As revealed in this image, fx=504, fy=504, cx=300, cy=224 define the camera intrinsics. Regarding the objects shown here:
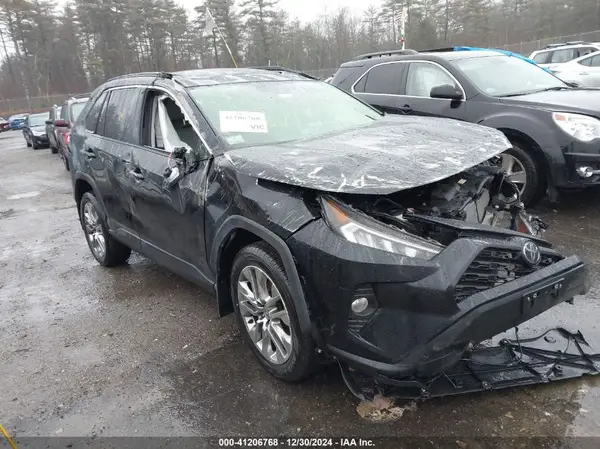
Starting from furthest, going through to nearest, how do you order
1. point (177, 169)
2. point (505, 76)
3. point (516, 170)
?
point (505, 76) < point (516, 170) < point (177, 169)

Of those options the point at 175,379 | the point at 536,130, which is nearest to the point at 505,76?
the point at 536,130

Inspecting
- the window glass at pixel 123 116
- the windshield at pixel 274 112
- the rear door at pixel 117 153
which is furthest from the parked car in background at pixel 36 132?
the windshield at pixel 274 112

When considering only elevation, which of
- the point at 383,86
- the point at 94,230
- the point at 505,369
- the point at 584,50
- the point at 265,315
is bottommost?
the point at 505,369

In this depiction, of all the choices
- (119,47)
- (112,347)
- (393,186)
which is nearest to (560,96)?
(393,186)

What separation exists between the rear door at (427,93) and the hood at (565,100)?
0.61m

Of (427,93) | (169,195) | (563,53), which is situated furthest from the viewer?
(563,53)

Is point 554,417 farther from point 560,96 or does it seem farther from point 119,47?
point 119,47

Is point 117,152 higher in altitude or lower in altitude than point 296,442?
higher

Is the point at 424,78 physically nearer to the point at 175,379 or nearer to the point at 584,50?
the point at 175,379

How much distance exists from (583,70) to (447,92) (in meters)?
10.4

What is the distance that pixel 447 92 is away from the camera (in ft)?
20.3

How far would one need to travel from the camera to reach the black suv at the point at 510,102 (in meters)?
5.24

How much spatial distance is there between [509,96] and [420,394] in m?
4.59

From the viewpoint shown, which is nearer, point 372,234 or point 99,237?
point 372,234
